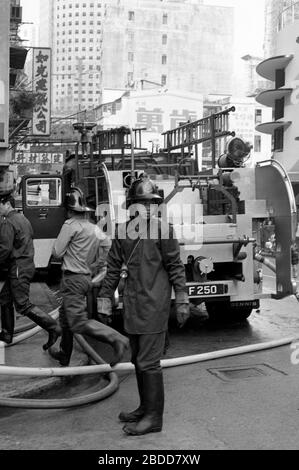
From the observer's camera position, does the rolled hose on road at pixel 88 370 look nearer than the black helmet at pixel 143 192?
No

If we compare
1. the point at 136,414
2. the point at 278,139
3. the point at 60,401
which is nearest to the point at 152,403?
the point at 136,414

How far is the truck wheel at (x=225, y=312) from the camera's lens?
27.6 ft

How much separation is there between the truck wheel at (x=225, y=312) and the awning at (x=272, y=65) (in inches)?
1111

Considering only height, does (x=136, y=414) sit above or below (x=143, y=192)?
below

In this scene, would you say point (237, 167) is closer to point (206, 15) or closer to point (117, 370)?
point (117, 370)

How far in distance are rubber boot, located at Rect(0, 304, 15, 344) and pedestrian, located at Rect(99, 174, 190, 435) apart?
218 centimetres

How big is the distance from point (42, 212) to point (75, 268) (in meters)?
6.29

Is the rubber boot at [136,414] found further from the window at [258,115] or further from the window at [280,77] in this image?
the window at [258,115]

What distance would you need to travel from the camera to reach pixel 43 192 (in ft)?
39.2

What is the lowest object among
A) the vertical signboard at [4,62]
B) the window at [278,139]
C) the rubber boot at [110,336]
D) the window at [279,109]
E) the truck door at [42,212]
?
the rubber boot at [110,336]

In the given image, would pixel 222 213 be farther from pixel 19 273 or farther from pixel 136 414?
pixel 136 414

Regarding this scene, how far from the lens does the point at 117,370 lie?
5.52 m

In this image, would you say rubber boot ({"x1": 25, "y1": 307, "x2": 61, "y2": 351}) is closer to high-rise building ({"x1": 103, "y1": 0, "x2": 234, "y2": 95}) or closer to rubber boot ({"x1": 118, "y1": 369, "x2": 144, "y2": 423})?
rubber boot ({"x1": 118, "y1": 369, "x2": 144, "y2": 423})

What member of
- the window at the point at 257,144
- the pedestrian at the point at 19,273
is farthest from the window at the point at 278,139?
the pedestrian at the point at 19,273
